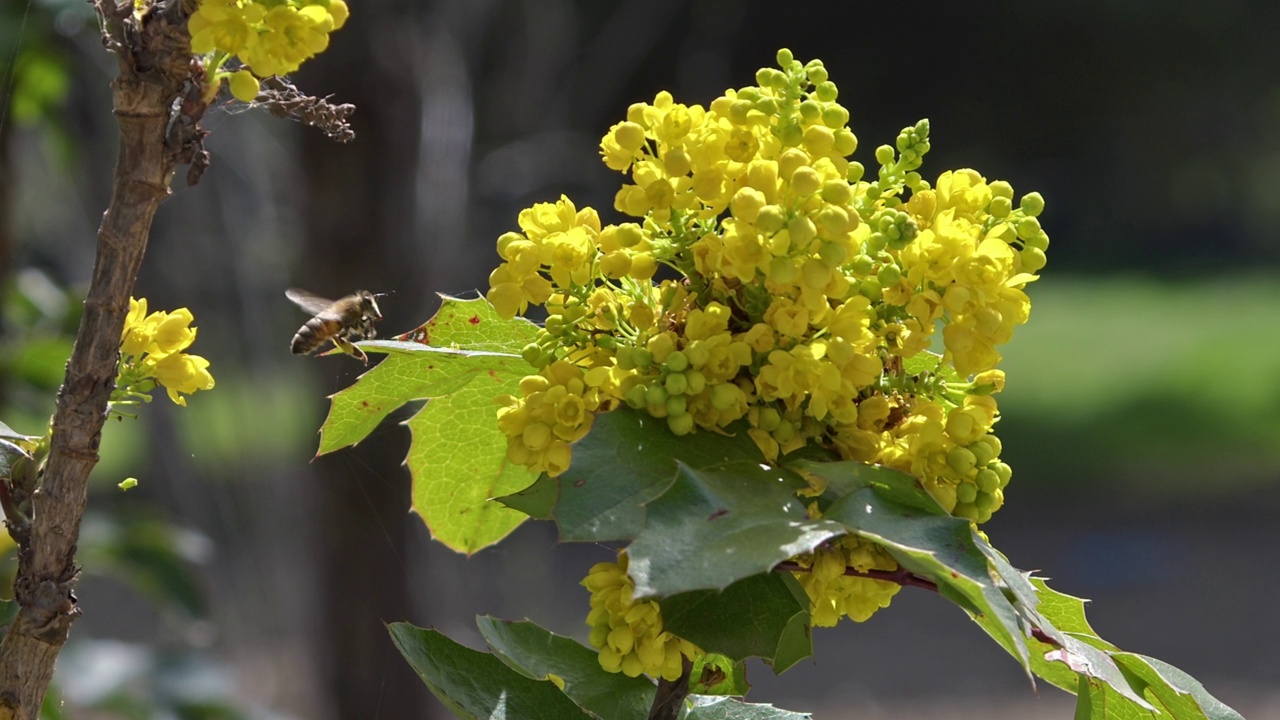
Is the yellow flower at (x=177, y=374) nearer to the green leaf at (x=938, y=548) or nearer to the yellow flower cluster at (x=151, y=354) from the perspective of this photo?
the yellow flower cluster at (x=151, y=354)

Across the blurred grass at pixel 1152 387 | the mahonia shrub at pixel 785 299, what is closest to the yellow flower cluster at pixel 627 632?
the mahonia shrub at pixel 785 299

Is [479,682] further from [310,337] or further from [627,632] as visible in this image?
[310,337]

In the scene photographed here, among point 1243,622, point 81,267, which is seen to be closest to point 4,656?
point 81,267

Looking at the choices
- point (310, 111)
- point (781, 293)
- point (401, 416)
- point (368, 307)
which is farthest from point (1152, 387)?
point (310, 111)

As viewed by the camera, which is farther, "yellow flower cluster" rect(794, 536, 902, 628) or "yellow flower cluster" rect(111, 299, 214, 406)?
"yellow flower cluster" rect(111, 299, 214, 406)

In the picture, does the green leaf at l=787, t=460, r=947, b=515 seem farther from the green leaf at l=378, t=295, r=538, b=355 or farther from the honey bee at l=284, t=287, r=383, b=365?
the honey bee at l=284, t=287, r=383, b=365

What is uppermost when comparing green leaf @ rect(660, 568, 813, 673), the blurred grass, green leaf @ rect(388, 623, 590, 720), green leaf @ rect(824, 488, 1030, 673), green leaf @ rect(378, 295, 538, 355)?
the blurred grass

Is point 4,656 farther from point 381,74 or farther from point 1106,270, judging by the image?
point 1106,270

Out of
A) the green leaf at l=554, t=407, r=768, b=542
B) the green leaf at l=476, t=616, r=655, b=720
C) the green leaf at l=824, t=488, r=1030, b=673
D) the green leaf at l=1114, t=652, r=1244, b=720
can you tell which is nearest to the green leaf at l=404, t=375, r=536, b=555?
the green leaf at l=476, t=616, r=655, b=720

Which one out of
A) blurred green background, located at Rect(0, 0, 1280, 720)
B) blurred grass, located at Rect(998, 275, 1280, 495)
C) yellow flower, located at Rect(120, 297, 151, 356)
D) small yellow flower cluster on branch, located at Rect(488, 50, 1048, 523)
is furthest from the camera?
blurred grass, located at Rect(998, 275, 1280, 495)
